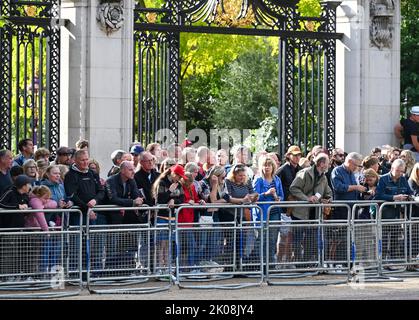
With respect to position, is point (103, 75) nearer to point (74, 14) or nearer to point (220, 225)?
point (74, 14)

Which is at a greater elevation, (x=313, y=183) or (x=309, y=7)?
(x=309, y=7)

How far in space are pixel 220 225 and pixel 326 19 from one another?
8323 mm

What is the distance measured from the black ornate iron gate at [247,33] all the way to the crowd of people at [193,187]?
7.72 feet

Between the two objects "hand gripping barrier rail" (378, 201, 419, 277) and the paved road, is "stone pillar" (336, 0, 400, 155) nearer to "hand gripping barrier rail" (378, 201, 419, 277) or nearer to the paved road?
"hand gripping barrier rail" (378, 201, 419, 277)

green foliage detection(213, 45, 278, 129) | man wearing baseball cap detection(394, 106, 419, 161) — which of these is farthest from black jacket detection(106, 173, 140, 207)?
green foliage detection(213, 45, 278, 129)

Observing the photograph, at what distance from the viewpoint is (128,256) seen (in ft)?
56.3

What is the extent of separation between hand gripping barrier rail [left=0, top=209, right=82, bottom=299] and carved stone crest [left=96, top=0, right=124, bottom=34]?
6.17 m

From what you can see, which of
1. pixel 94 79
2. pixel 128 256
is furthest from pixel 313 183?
pixel 94 79

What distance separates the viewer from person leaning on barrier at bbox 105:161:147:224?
698 inches

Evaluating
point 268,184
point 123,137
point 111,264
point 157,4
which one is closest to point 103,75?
point 123,137

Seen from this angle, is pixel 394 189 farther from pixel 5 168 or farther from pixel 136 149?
pixel 5 168

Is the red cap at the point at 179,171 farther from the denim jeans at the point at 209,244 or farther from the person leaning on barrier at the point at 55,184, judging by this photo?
the person leaning on barrier at the point at 55,184

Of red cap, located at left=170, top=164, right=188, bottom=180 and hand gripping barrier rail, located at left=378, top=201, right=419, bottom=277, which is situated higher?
red cap, located at left=170, top=164, right=188, bottom=180

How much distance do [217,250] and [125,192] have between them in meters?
1.46
